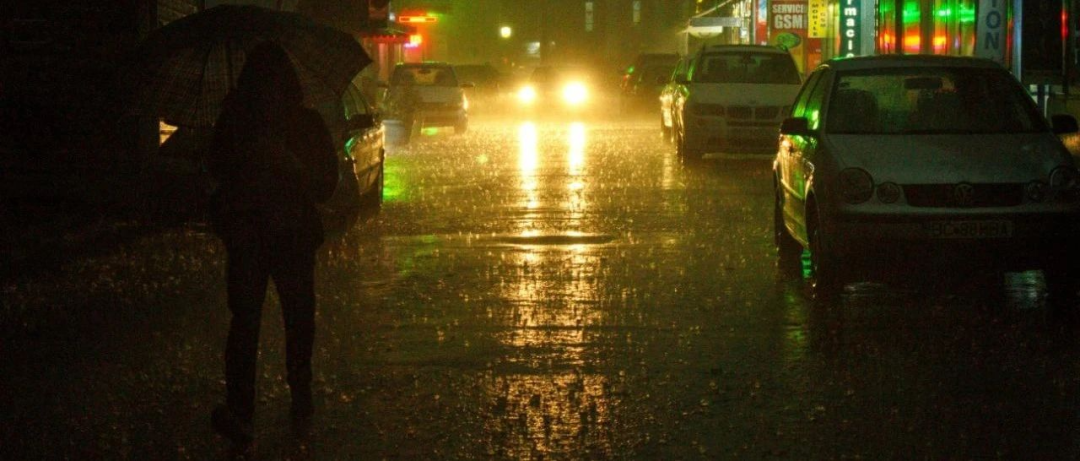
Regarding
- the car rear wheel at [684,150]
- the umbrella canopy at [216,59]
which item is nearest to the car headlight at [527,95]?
the car rear wheel at [684,150]

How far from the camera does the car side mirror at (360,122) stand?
15.4 meters

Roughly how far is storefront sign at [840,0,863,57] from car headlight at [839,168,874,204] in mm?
26850

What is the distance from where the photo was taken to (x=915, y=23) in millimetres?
34094

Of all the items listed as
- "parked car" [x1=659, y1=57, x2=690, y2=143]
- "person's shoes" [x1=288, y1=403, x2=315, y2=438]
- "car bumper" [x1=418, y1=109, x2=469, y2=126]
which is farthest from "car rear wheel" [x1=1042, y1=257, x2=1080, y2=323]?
"car bumper" [x1=418, y1=109, x2=469, y2=126]

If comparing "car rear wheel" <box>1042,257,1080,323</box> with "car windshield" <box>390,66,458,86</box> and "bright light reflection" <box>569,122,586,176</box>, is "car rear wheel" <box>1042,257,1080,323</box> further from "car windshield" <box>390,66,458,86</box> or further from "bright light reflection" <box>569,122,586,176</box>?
"car windshield" <box>390,66,458,86</box>

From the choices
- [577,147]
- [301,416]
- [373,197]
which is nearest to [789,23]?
[577,147]

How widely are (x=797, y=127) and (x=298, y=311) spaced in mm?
5420

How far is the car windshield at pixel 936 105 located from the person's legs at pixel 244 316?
5.51 meters

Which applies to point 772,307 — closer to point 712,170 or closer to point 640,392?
point 640,392

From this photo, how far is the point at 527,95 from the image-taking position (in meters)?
58.2

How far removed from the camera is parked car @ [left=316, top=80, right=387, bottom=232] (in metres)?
15.1

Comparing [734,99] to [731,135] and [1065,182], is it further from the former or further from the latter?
[1065,182]

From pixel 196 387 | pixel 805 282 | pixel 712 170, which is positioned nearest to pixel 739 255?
pixel 805 282

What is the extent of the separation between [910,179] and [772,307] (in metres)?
1.22
